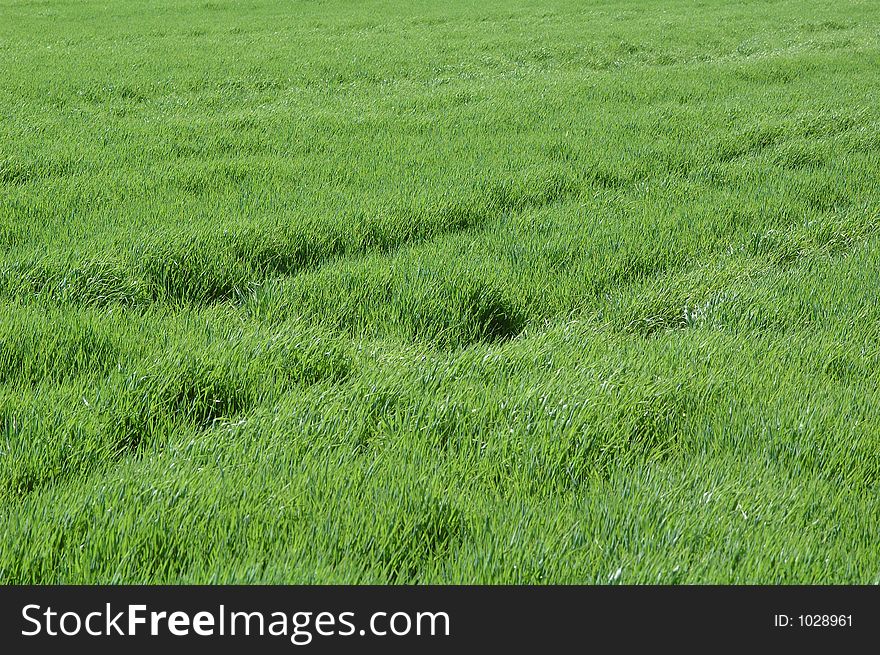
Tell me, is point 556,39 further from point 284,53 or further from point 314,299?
point 314,299

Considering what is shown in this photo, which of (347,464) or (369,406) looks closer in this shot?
(347,464)

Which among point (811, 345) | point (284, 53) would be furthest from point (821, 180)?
point (284, 53)

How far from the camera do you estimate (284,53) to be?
41.6ft

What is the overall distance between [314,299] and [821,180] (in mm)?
4480

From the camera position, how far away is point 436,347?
356 cm

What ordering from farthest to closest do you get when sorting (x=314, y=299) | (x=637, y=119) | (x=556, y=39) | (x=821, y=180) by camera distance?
(x=556, y=39)
(x=637, y=119)
(x=821, y=180)
(x=314, y=299)

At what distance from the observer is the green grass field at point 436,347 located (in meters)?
2.19

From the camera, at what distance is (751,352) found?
3418 millimetres

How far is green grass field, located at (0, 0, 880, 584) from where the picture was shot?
2191mm

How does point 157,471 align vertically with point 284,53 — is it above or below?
below

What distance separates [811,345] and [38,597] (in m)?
2.98

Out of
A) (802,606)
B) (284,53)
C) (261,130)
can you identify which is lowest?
(802,606)

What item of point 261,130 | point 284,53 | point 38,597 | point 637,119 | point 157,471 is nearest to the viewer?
point 38,597

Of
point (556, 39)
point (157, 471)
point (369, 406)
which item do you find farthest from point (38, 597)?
point (556, 39)
